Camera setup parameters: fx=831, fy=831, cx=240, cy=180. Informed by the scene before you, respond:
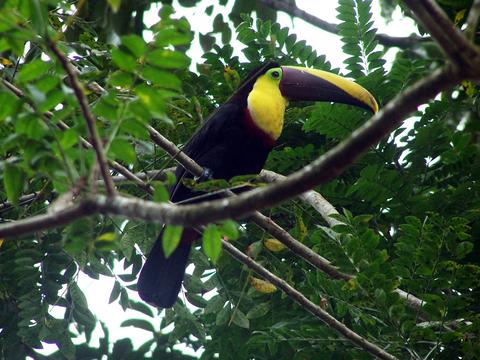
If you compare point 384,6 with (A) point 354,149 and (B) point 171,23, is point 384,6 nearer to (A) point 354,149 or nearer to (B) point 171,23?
(B) point 171,23

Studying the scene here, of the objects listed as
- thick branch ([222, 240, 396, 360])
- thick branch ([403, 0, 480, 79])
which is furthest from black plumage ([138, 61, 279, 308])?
thick branch ([403, 0, 480, 79])

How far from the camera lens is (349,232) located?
3402mm

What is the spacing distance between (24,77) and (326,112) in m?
1.96

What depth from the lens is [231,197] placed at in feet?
8.13

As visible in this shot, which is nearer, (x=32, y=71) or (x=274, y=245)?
(x=32, y=71)

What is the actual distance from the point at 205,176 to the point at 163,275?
0.56 m

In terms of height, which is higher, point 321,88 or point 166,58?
point 321,88

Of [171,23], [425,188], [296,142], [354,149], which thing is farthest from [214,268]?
[354,149]

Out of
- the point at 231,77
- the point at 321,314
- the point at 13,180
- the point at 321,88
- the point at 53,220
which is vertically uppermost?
the point at 231,77

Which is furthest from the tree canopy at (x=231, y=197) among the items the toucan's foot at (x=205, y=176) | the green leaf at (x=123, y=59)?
the toucan's foot at (x=205, y=176)

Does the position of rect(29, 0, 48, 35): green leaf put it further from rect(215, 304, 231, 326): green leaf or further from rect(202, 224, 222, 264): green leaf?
rect(215, 304, 231, 326): green leaf

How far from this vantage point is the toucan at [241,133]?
4250 mm

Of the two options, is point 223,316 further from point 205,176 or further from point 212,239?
point 212,239

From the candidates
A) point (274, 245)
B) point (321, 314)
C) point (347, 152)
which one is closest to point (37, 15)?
point (347, 152)
